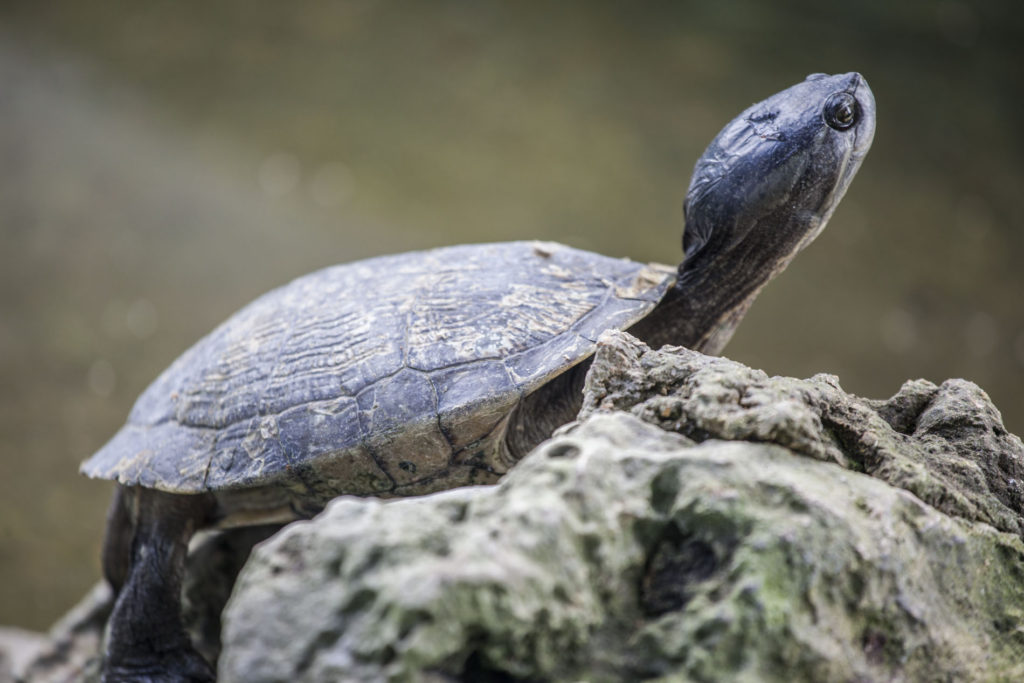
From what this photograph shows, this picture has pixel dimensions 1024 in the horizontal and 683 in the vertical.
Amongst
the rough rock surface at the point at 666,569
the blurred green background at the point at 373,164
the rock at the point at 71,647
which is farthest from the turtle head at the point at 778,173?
the blurred green background at the point at 373,164

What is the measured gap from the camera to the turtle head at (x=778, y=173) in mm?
1333

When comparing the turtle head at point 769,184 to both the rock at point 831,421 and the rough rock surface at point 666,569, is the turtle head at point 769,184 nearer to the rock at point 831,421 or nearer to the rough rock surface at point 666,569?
the rock at point 831,421

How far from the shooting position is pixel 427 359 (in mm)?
1286

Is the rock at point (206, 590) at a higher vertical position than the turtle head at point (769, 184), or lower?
lower

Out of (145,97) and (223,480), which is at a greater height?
(145,97)

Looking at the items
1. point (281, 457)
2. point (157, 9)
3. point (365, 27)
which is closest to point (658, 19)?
point (365, 27)

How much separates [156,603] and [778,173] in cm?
152

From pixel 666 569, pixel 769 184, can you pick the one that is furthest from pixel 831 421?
pixel 769 184

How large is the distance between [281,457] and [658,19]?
3173mm

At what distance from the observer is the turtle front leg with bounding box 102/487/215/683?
1.46 meters

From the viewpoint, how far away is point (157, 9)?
3.55 metres

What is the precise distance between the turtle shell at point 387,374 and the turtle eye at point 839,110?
0.41 meters

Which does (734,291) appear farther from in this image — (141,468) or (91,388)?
(91,388)

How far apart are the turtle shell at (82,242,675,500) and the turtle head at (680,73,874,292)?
0.15 metres
